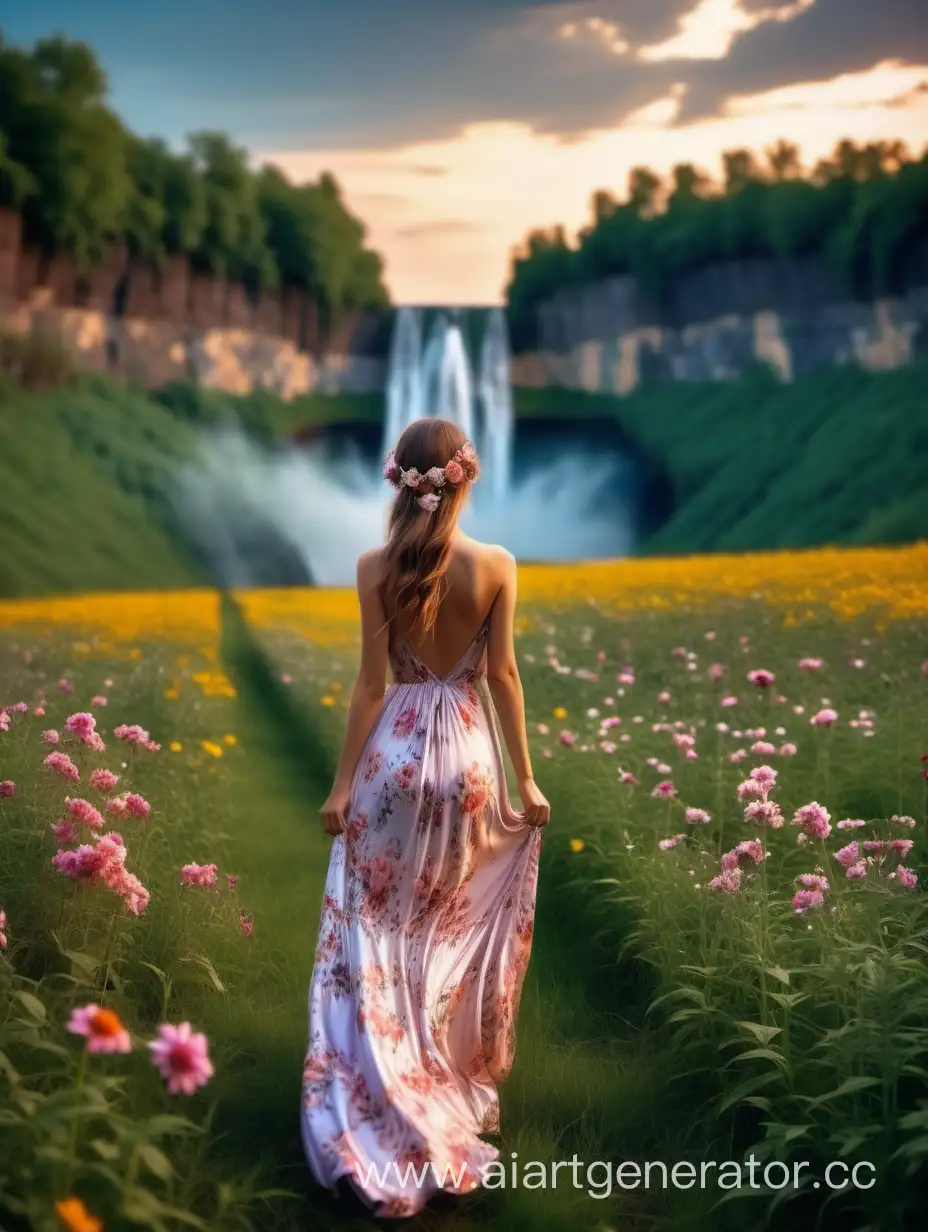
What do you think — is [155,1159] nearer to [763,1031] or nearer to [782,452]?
[763,1031]

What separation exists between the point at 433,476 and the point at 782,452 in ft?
68.9

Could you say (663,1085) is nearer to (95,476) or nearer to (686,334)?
(95,476)

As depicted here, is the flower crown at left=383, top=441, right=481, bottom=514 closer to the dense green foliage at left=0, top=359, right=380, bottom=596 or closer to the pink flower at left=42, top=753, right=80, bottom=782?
the pink flower at left=42, top=753, right=80, bottom=782

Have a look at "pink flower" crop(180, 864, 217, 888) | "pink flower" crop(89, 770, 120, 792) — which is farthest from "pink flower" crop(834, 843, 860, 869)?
"pink flower" crop(89, 770, 120, 792)

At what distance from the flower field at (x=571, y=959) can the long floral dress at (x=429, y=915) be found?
23 centimetres

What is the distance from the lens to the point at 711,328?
30328mm

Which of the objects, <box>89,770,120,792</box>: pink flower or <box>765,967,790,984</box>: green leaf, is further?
<box>89,770,120,792</box>: pink flower

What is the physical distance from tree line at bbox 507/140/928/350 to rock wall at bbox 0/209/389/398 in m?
4.00

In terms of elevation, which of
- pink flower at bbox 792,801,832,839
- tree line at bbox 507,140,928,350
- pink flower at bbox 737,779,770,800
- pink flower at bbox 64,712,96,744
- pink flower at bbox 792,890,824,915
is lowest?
pink flower at bbox 792,890,824,915

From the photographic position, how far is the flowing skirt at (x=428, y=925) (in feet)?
11.8

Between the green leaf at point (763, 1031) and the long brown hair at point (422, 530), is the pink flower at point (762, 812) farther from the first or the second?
the long brown hair at point (422, 530)

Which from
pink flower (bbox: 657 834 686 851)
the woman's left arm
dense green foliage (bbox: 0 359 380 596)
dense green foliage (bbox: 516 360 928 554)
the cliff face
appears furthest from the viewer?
the cliff face

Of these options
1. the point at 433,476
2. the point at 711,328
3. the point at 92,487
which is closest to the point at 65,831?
the point at 433,476

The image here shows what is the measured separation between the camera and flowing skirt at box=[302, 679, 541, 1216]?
11.8 feet
